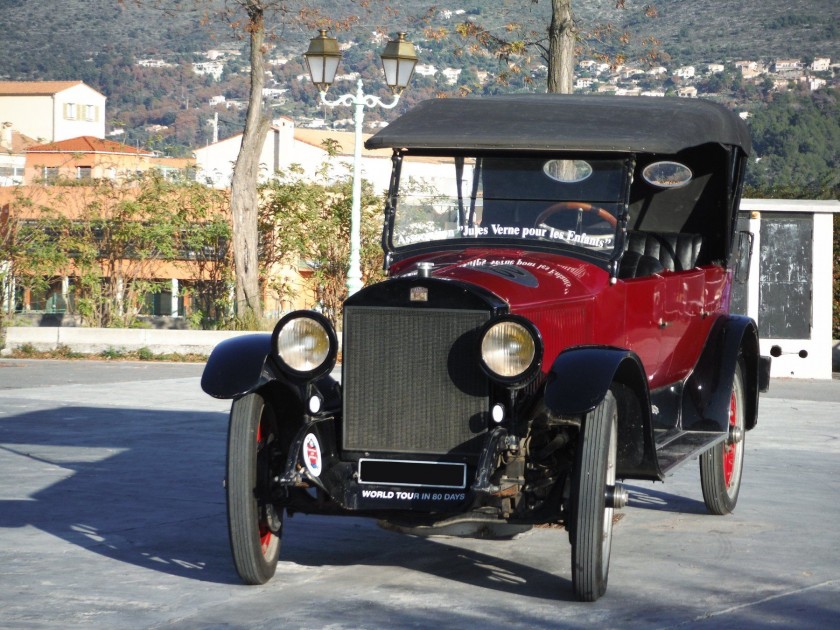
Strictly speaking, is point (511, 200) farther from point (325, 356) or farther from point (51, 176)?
point (51, 176)

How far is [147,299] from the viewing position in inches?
780

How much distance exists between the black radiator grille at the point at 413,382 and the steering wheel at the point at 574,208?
130cm

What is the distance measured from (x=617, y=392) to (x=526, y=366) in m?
0.79

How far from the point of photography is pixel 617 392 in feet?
20.0

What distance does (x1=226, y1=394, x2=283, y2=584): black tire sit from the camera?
18.6 ft

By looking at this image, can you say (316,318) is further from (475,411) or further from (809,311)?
(809,311)

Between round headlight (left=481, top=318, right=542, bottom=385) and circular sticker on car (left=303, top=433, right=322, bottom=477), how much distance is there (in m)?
0.84

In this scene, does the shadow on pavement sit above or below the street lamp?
below

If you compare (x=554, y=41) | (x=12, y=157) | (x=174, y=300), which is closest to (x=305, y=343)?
(x=554, y=41)

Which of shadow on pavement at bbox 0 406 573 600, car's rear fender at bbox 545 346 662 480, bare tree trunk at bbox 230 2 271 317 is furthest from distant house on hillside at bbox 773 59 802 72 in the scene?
car's rear fender at bbox 545 346 662 480

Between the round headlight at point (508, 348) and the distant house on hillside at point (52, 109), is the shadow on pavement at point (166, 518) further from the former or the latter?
the distant house on hillside at point (52, 109)

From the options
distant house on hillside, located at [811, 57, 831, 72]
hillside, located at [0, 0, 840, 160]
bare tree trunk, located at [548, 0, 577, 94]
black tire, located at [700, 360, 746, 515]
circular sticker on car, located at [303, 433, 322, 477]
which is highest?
hillside, located at [0, 0, 840, 160]

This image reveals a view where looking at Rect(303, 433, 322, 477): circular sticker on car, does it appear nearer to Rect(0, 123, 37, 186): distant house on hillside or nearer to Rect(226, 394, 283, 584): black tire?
Rect(226, 394, 283, 584): black tire

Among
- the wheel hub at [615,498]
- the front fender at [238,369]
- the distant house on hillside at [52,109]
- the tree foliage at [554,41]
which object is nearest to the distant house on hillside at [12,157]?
the distant house on hillside at [52,109]
